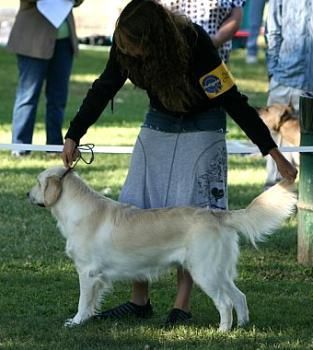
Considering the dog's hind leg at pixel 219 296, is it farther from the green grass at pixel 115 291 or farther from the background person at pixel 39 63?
the background person at pixel 39 63

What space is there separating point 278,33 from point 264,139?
13.7ft

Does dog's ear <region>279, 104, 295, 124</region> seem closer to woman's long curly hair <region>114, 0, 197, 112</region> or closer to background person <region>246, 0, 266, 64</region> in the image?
woman's long curly hair <region>114, 0, 197, 112</region>

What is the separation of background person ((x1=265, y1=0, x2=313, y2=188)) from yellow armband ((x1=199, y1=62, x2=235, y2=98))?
3.66m

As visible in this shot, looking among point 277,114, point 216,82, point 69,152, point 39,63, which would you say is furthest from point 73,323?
point 39,63

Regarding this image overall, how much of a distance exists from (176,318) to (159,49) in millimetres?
1502

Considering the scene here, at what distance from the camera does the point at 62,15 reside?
1152 centimetres

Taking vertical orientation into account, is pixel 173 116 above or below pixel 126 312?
above

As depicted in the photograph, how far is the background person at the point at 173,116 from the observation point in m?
5.72

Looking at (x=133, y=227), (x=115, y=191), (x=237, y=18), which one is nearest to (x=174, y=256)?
(x=133, y=227)

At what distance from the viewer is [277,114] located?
10406 millimetres

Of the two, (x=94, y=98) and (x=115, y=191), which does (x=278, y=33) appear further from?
(x=94, y=98)

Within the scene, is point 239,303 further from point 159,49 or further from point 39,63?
point 39,63

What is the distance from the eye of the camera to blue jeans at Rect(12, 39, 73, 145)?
1191 cm

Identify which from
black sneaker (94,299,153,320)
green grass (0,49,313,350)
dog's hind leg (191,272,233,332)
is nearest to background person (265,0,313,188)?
green grass (0,49,313,350)
